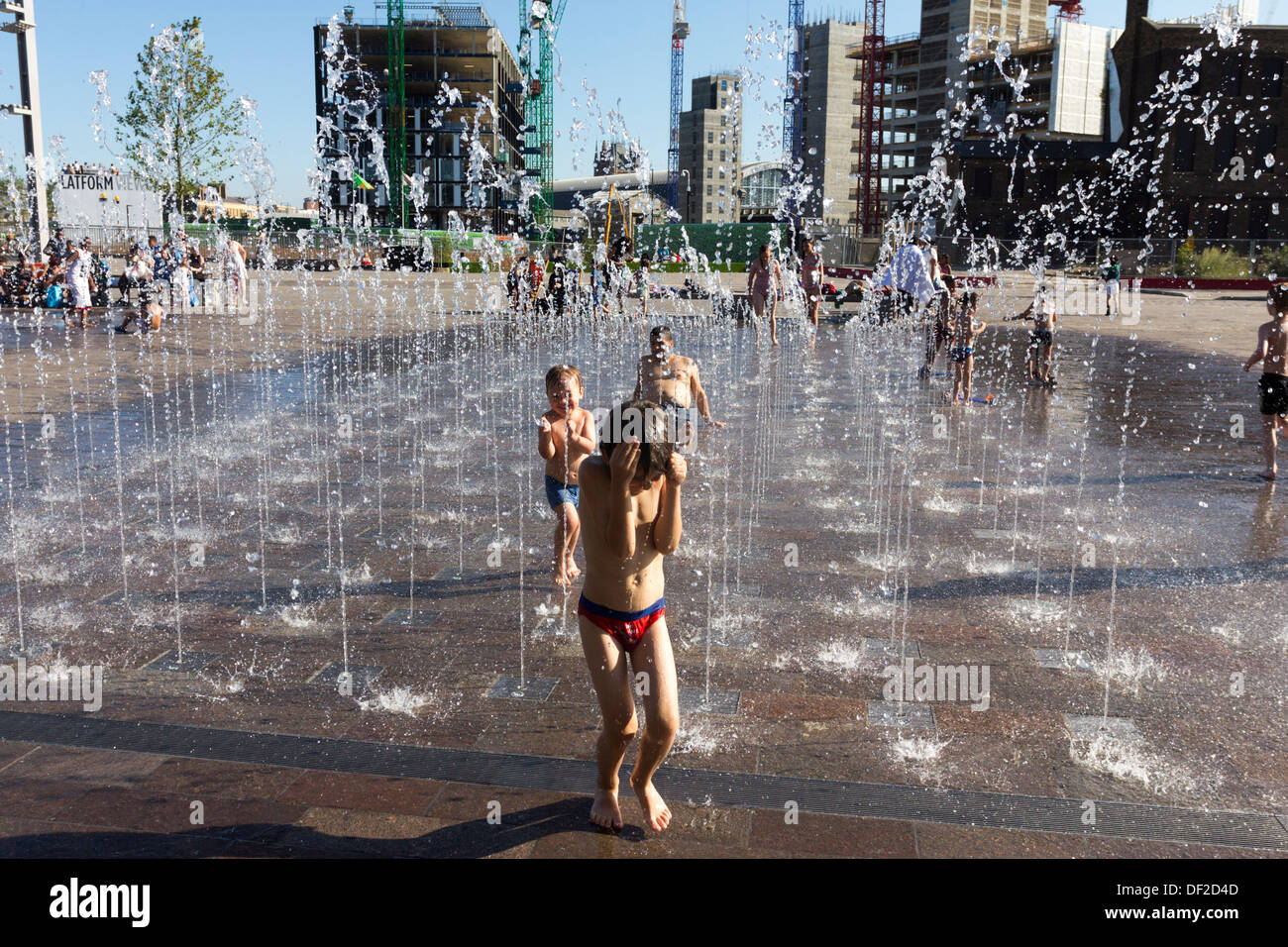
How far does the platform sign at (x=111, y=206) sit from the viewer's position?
125ft

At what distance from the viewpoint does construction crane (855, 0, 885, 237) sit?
3654 inches

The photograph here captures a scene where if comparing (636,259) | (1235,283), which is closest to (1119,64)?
(1235,283)

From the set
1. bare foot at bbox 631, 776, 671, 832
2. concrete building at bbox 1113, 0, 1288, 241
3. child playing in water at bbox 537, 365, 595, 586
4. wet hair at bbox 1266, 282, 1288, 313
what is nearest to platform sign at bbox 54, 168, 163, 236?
child playing in water at bbox 537, 365, 595, 586

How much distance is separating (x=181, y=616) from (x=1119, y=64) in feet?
220

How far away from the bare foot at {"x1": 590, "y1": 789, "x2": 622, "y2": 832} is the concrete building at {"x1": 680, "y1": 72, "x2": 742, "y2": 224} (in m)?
149

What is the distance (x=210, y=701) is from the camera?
177 inches

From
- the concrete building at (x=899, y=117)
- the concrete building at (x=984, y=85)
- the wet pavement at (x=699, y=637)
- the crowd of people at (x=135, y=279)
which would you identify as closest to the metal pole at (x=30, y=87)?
the crowd of people at (x=135, y=279)

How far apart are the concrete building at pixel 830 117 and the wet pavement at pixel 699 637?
10647 cm

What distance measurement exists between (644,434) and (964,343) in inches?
419
